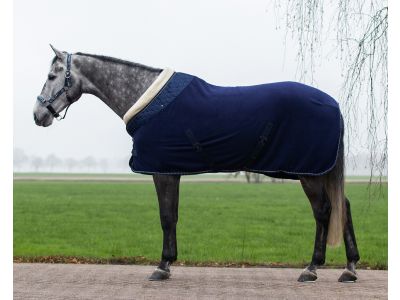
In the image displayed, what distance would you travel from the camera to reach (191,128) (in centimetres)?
634

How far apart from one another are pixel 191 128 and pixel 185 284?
1520 mm

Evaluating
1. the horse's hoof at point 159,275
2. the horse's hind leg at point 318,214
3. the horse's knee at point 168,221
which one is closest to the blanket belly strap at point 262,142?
the horse's hind leg at point 318,214

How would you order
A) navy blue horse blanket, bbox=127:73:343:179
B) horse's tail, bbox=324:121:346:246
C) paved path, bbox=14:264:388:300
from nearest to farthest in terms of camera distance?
paved path, bbox=14:264:388:300, navy blue horse blanket, bbox=127:73:343:179, horse's tail, bbox=324:121:346:246

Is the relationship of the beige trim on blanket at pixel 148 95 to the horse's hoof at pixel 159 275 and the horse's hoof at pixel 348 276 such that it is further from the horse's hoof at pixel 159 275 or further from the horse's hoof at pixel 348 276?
the horse's hoof at pixel 348 276

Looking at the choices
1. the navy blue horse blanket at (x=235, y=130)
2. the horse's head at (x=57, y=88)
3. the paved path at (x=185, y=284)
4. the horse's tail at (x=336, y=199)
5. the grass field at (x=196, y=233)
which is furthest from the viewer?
the grass field at (x=196, y=233)

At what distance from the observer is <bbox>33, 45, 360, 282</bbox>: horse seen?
6.36 meters

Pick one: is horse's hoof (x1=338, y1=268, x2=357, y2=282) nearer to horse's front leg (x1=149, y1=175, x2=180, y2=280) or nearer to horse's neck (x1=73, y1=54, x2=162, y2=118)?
horse's front leg (x1=149, y1=175, x2=180, y2=280)

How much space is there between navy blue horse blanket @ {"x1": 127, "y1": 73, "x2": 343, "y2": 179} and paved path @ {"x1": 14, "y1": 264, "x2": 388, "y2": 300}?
1.12m

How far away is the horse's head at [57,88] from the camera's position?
6617 mm

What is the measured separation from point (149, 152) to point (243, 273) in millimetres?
1843

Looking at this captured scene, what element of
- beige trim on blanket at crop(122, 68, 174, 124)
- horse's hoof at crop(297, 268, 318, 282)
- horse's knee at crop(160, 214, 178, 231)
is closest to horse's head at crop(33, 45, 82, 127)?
beige trim on blanket at crop(122, 68, 174, 124)

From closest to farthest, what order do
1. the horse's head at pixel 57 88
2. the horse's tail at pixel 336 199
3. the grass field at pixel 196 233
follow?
the horse's tail at pixel 336 199 → the horse's head at pixel 57 88 → the grass field at pixel 196 233

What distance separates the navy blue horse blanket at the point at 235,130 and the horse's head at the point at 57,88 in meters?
0.74

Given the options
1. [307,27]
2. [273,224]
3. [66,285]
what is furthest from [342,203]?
[273,224]
